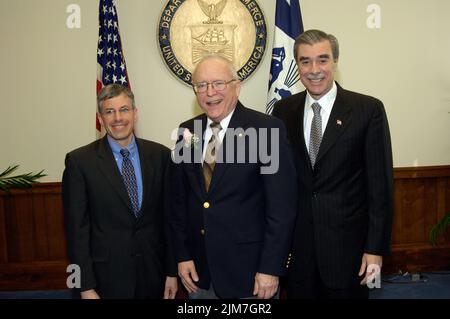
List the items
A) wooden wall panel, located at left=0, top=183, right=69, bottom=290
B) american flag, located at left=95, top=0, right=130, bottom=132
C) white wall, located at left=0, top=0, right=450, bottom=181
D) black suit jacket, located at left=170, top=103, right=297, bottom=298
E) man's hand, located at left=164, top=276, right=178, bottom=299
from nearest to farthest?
black suit jacket, located at left=170, top=103, right=297, bottom=298, man's hand, located at left=164, top=276, right=178, bottom=299, american flag, located at left=95, top=0, right=130, bottom=132, white wall, located at left=0, top=0, right=450, bottom=181, wooden wall panel, located at left=0, top=183, right=69, bottom=290

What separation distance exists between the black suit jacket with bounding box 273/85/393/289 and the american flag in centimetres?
242

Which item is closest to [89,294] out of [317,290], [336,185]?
[317,290]

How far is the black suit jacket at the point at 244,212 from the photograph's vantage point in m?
2.33

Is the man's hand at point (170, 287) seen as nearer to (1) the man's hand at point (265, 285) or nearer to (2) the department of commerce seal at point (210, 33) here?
(1) the man's hand at point (265, 285)

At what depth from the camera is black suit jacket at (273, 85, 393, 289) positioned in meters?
2.50

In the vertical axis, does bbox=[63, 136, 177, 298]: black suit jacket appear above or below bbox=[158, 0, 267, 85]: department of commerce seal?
below

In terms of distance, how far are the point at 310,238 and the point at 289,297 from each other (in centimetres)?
34

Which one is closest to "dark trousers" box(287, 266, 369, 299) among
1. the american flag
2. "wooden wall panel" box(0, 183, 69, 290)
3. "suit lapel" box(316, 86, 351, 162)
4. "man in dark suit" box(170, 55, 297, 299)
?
"man in dark suit" box(170, 55, 297, 299)

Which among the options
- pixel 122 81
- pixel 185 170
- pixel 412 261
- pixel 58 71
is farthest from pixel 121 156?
pixel 412 261

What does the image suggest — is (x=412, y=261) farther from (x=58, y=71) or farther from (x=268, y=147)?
(x=58, y=71)

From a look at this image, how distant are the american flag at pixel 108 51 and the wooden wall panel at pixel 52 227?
3.80 ft

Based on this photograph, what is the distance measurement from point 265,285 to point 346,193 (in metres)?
0.62

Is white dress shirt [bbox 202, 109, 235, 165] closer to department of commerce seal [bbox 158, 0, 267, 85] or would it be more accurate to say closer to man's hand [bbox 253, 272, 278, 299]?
man's hand [bbox 253, 272, 278, 299]

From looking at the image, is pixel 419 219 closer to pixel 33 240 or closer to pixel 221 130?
pixel 221 130
